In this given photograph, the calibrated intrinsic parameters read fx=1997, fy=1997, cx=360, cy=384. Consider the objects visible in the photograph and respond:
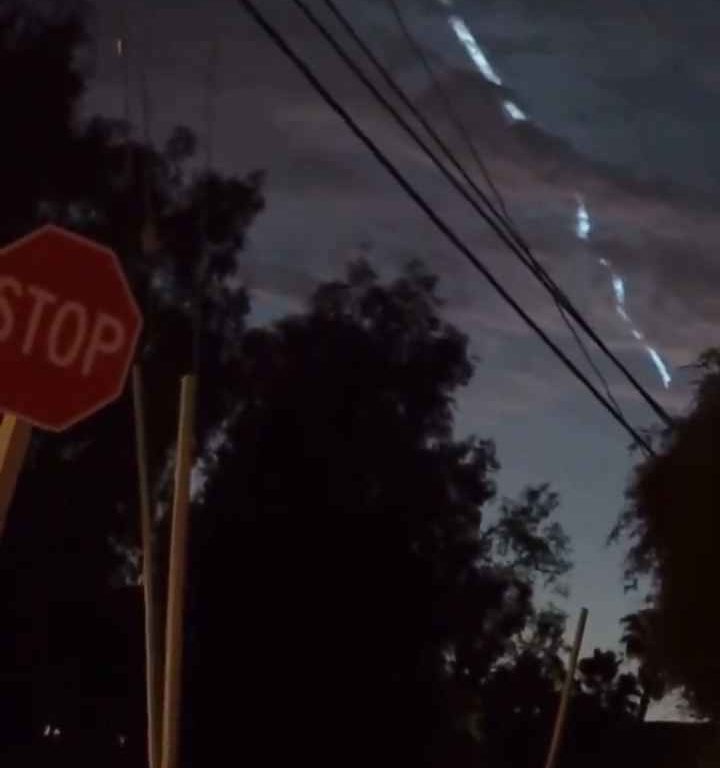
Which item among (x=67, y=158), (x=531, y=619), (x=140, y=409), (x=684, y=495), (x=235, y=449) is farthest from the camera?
(x=531, y=619)

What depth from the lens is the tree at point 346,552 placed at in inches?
1151

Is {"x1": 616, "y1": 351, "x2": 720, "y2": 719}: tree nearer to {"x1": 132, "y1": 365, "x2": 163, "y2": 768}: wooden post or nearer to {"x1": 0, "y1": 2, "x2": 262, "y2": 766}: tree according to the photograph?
{"x1": 132, "y1": 365, "x2": 163, "y2": 768}: wooden post

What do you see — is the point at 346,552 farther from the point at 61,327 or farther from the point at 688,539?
the point at 61,327

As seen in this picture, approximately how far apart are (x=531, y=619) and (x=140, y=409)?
2965 centimetres

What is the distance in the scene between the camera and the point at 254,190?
30.9m

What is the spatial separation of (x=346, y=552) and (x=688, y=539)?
45.2 ft

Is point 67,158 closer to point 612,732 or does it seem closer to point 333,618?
point 333,618

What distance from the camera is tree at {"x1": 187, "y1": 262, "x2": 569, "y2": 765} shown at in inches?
1151

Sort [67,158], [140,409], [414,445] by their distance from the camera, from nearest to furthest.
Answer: [140,409], [67,158], [414,445]

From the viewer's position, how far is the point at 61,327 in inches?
169

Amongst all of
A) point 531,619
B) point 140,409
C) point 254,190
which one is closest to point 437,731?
point 531,619

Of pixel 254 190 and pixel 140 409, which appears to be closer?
pixel 140 409

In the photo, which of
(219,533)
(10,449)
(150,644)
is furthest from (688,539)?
(219,533)

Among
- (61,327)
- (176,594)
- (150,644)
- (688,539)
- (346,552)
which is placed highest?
(61,327)
